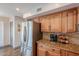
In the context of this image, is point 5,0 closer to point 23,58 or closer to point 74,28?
point 23,58

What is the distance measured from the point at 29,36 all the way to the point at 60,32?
38.8 inches

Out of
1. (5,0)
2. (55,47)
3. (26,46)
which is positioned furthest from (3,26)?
(5,0)

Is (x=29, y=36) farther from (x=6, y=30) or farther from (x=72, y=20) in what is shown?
(x=72, y=20)

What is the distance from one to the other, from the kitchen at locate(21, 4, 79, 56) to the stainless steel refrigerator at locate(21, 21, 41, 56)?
0.08 meters

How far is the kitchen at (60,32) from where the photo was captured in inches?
75.1

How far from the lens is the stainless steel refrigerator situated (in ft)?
8.91

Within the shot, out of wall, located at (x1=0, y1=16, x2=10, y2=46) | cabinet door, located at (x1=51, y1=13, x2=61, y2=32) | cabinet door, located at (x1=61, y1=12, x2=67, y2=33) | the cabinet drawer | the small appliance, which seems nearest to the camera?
the cabinet drawer

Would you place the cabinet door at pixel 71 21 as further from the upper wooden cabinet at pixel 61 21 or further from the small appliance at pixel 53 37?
the small appliance at pixel 53 37

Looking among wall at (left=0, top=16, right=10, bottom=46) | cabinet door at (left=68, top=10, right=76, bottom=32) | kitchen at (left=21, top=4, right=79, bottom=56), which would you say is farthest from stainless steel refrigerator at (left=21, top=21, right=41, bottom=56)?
cabinet door at (left=68, top=10, right=76, bottom=32)

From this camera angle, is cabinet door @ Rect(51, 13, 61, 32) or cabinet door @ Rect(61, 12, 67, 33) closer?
cabinet door @ Rect(61, 12, 67, 33)

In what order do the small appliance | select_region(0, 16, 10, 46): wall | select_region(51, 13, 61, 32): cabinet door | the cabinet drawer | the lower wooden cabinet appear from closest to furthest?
1. the lower wooden cabinet
2. the cabinet drawer
3. select_region(0, 16, 10, 46): wall
4. select_region(51, 13, 61, 32): cabinet door
5. the small appliance

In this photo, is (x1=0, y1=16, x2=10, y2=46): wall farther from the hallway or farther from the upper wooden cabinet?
the upper wooden cabinet

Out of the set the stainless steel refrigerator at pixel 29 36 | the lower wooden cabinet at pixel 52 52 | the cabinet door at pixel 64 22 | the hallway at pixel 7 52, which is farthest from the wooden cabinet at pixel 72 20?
the hallway at pixel 7 52

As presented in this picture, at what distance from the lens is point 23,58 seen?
2.18ft
